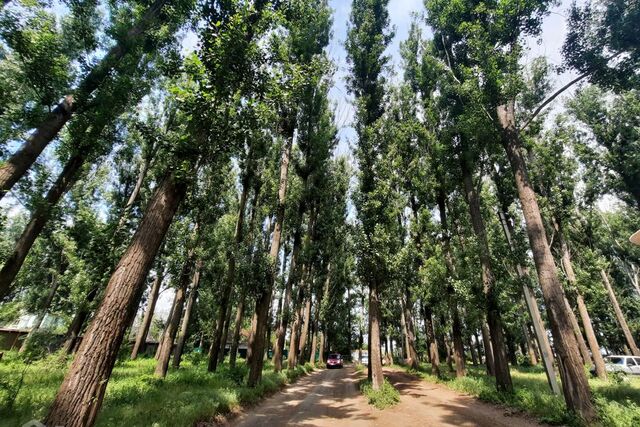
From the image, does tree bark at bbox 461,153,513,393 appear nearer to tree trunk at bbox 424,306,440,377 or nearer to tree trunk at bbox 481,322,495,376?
tree trunk at bbox 481,322,495,376

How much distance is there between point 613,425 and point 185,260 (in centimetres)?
1574

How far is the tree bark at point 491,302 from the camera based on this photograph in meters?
11.8

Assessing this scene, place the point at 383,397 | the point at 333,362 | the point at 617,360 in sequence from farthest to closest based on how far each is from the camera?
the point at 333,362
the point at 617,360
the point at 383,397

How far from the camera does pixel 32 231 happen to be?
9.59 meters

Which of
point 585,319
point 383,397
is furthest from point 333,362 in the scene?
point 383,397

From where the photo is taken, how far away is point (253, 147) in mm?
16078

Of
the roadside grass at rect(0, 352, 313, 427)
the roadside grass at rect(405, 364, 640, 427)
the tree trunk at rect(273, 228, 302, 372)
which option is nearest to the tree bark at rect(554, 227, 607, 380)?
the roadside grass at rect(405, 364, 640, 427)

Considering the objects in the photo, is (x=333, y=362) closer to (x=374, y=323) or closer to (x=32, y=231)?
(x=374, y=323)

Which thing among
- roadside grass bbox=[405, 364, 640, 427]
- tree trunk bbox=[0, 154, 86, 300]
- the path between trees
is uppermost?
tree trunk bbox=[0, 154, 86, 300]

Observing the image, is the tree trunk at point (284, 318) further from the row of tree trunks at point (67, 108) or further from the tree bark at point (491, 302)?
the row of tree trunks at point (67, 108)

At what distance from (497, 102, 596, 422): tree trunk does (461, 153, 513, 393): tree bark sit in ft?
12.6

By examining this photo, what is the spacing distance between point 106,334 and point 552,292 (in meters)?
11.0

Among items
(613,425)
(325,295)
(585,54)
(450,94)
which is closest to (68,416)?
(613,425)

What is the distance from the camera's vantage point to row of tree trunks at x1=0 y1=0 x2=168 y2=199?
313 inches
